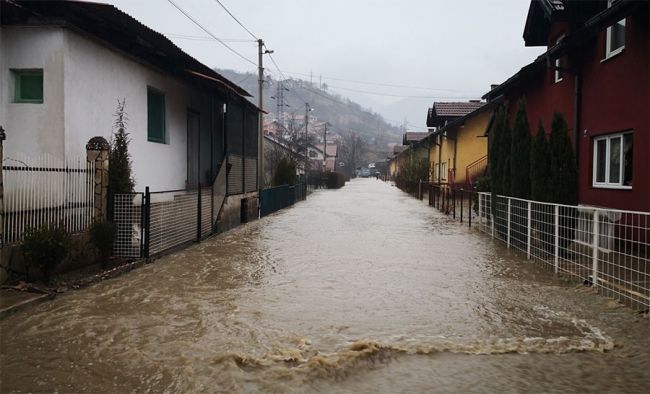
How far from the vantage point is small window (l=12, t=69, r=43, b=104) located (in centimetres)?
905

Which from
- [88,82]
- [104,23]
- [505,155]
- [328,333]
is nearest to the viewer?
[328,333]

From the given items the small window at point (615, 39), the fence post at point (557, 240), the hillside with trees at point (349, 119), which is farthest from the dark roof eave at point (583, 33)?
the hillside with trees at point (349, 119)

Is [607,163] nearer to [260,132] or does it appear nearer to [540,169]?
[540,169]

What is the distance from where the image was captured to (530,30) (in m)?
16.4

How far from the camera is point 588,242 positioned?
23.8ft

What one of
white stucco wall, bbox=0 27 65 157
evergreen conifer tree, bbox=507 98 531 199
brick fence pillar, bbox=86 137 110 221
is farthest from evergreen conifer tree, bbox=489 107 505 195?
white stucco wall, bbox=0 27 65 157

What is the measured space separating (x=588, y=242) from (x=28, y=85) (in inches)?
376

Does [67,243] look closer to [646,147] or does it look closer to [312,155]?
[646,147]

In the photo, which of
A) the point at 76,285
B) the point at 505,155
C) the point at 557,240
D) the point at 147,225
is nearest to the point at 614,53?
the point at 505,155

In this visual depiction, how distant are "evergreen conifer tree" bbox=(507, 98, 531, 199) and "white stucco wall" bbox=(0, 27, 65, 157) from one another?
8.97 metres

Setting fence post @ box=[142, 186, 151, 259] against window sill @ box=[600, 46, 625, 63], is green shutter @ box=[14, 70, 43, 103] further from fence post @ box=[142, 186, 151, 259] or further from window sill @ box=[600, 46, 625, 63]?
window sill @ box=[600, 46, 625, 63]

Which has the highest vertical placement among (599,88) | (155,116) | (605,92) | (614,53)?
(614,53)

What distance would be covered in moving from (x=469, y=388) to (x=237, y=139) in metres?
15.2

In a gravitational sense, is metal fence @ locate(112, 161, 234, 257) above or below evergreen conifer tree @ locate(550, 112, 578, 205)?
below
